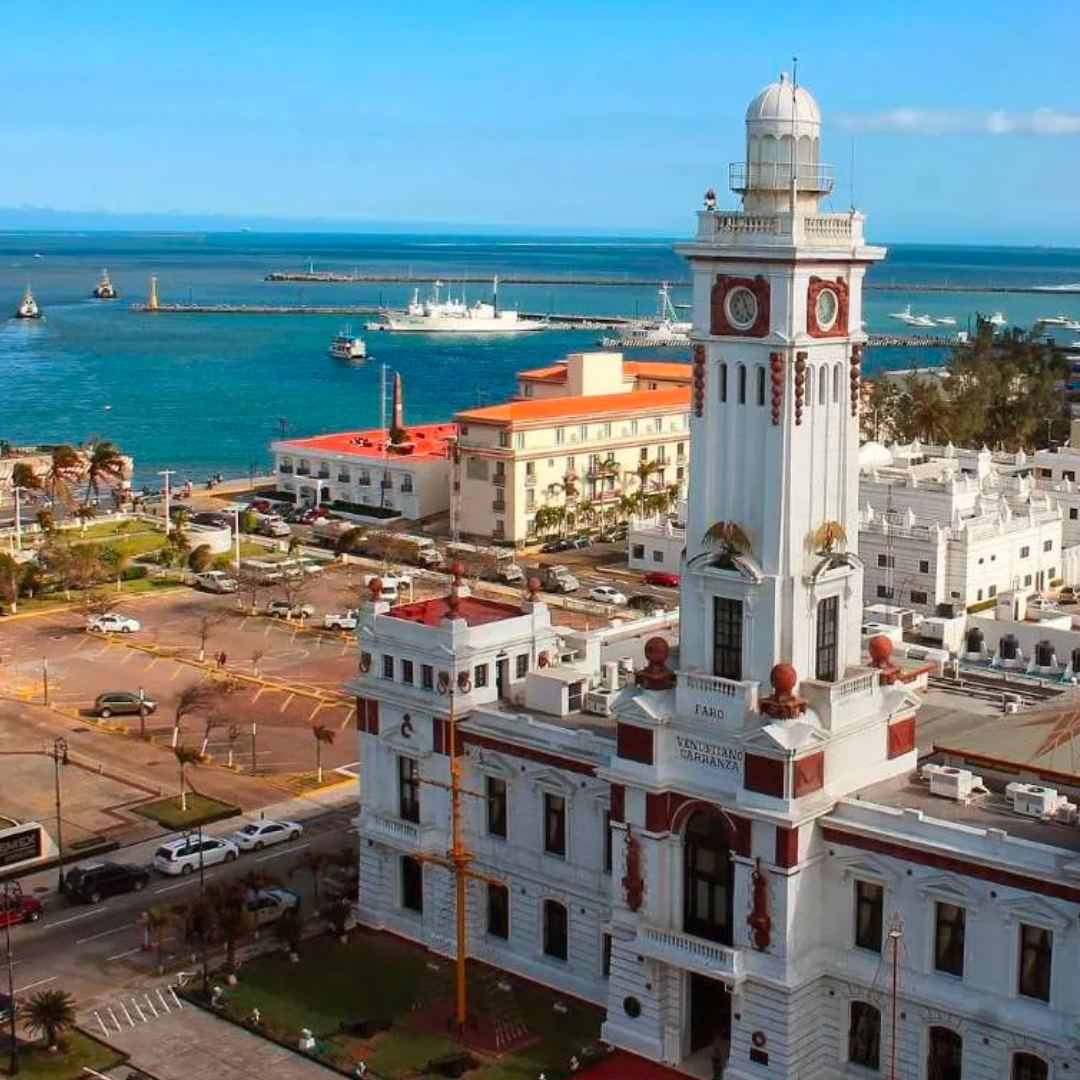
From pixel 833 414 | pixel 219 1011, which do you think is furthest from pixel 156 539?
pixel 833 414

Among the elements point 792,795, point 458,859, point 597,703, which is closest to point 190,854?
point 458,859

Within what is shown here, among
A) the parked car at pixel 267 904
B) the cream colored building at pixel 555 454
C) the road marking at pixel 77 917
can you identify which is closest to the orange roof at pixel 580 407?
the cream colored building at pixel 555 454

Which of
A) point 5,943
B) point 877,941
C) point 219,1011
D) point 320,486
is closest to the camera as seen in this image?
point 877,941

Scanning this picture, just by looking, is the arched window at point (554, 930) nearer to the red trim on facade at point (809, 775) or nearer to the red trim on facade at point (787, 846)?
the red trim on facade at point (787, 846)

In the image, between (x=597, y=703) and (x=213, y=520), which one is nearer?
(x=597, y=703)

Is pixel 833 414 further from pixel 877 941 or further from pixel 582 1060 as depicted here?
pixel 582 1060

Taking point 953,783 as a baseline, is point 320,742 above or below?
below

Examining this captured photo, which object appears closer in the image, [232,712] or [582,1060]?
[582,1060]

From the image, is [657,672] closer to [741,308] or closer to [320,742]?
[741,308]
